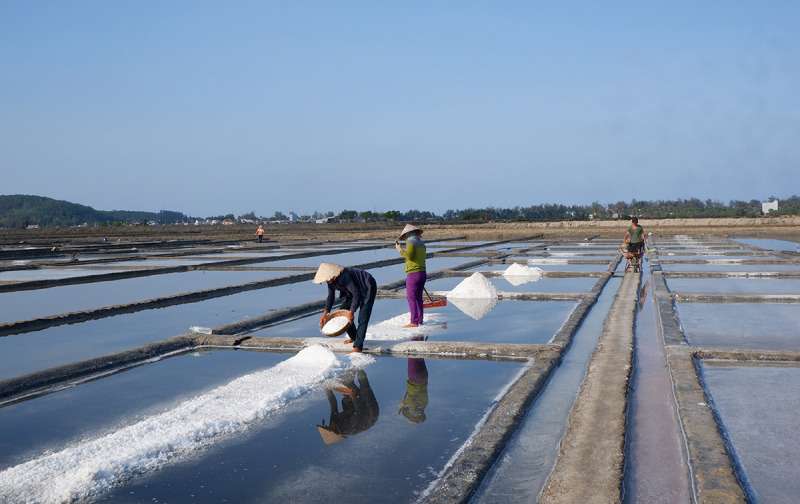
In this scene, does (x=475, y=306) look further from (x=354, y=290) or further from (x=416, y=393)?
(x=416, y=393)

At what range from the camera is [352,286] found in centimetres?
618

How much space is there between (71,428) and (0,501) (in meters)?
1.18

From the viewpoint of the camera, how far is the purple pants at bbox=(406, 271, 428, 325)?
24.7 ft

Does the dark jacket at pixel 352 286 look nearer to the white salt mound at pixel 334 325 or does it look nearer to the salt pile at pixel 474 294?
the white salt mound at pixel 334 325

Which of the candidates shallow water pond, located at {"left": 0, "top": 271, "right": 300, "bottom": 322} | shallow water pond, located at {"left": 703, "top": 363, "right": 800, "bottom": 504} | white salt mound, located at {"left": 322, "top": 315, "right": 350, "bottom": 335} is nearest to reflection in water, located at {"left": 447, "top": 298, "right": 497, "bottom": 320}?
white salt mound, located at {"left": 322, "top": 315, "right": 350, "bottom": 335}

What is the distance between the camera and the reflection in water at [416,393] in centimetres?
457

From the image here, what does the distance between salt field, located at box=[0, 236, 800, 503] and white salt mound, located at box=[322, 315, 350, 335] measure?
15 cm

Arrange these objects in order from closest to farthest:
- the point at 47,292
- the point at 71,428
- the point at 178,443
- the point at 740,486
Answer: the point at 740,486, the point at 178,443, the point at 71,428, the point at 47,292

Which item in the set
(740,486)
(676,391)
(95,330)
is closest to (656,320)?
(676,391)

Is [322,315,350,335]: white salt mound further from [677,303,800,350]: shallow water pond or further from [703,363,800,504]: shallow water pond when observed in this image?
[677,303,800,350]: shallow water pond

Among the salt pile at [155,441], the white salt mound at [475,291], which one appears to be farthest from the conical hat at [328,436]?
the white salt mound at [475,291]

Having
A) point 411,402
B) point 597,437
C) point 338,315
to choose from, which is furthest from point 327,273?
point 597,437

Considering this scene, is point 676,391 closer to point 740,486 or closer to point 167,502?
point 740,486

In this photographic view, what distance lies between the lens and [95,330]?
8.31 metres
